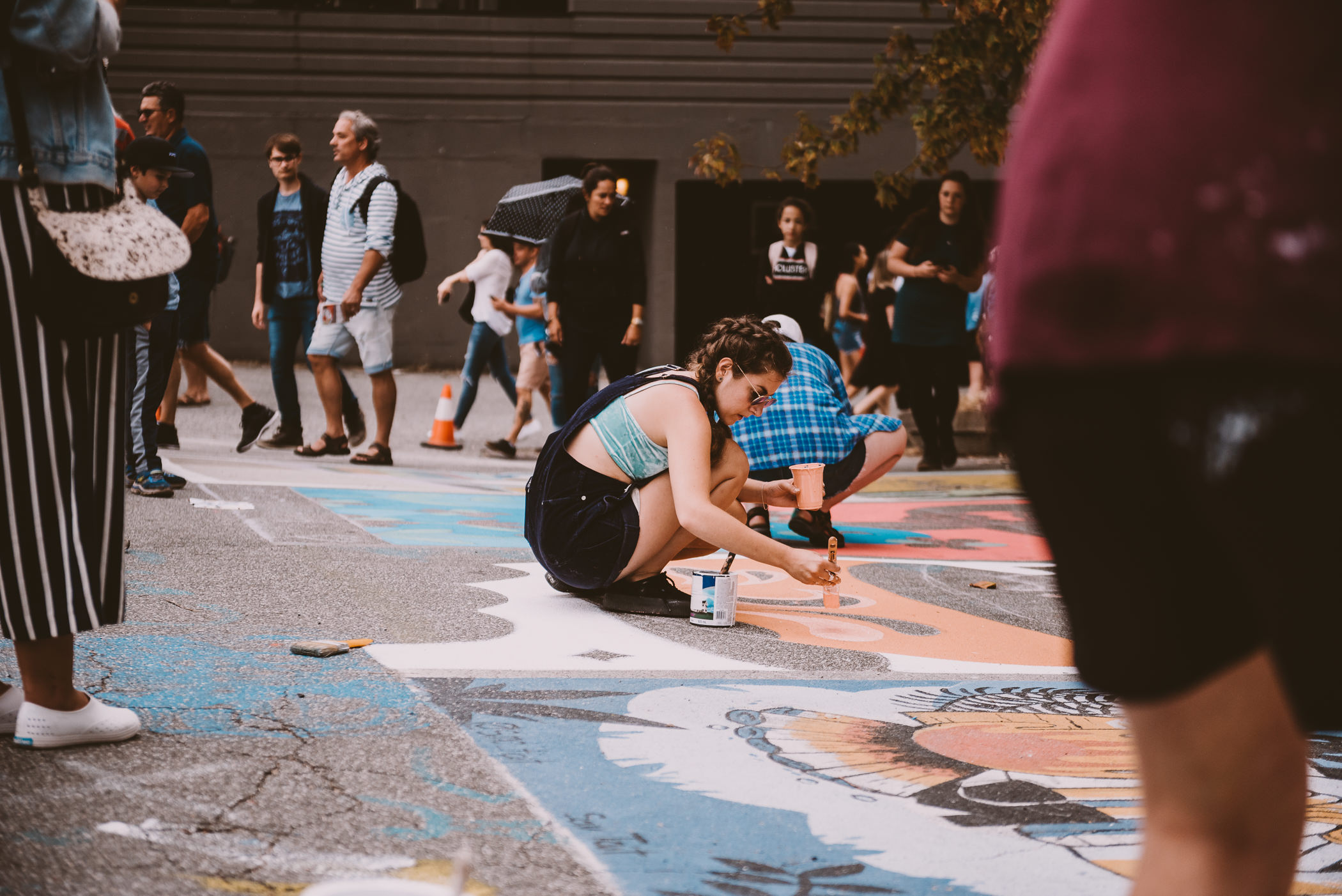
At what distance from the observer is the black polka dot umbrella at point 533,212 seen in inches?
436

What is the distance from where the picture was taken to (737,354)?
177 inches

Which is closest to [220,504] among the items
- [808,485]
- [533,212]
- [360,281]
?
[360,281]

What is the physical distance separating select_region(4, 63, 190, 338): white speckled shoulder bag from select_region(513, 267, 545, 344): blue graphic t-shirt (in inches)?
297

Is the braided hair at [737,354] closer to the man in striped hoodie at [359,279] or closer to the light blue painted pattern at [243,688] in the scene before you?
the light blue painted pattern at [243,688]

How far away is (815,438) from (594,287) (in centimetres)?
317

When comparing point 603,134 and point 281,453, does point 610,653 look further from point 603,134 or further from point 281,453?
point 603,134

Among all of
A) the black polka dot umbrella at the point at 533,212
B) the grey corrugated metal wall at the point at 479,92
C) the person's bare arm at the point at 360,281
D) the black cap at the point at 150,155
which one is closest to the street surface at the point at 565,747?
the black cap at the point at 150,155

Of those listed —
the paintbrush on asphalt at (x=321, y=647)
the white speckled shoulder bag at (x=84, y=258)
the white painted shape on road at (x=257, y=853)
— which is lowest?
the paintbrush on asphalt at (x=321, y=647)

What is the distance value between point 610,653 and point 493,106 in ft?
43.6

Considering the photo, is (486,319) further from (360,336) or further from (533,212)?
(360,336)

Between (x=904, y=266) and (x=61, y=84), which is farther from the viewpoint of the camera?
(x=904, y=266)

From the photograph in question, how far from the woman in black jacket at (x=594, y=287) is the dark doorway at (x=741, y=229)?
809 cm

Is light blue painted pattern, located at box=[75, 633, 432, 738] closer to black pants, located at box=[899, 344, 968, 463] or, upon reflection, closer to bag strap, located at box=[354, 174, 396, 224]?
bag strap, located at box=[354, 174, 396, 224]

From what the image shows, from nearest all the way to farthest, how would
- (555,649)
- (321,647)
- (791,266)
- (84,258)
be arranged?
(84,258)
(321,647)
(555,649)
(791,266)
